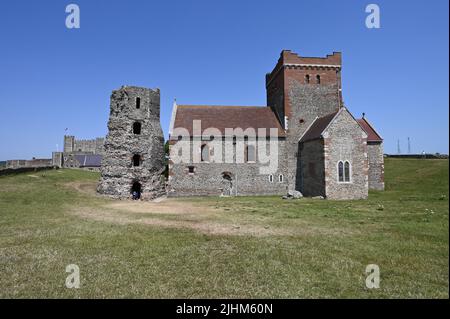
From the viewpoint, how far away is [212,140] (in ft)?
104

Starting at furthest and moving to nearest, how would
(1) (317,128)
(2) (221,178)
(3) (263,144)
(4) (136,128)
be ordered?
(3) (263,144)
(2) (221,178)
(4) (136,128)
(1) (317,128)

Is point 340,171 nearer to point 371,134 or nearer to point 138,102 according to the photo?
point 371,134

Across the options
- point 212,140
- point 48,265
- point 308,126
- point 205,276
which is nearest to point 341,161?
point 308,126

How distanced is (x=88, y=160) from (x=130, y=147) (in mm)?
40081

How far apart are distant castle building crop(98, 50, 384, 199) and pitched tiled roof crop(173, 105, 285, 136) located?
0.37 feet

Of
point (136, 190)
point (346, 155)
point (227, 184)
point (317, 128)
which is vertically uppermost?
point (317, 128)

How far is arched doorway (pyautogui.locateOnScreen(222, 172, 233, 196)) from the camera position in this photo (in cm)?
3167

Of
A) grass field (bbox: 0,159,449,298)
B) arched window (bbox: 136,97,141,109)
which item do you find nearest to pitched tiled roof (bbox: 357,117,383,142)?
grass field (bbox: 0,159,449,298)

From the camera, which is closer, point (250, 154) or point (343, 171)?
point (343, 171)

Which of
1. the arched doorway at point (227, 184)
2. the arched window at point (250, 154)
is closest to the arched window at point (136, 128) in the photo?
the arched doorway at point (227, 184)

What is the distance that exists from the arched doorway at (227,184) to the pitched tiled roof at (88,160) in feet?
134

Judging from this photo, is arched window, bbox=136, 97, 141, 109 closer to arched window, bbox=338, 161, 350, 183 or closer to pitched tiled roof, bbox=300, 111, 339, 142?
pitched tiled roof, bbox=300, 111, 339, 142

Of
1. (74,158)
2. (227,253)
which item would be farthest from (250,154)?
(74,158)

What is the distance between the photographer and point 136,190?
30906 mm
